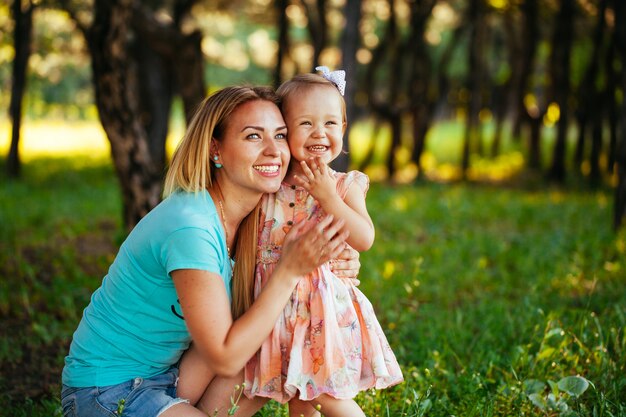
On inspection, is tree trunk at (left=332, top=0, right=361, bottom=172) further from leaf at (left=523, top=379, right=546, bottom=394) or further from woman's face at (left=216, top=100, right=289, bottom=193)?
woman's face at (left=216, top=100, right=289, bottom=193)

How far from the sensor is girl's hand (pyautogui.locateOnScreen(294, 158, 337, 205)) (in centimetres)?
272

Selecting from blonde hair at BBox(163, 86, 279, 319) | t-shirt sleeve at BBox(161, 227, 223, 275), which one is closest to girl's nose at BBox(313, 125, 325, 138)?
blonde hair at BBox(163, 86, 279, 319)

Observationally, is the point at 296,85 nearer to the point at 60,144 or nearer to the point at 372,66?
the point at 372,66

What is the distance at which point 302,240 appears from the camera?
251 cm

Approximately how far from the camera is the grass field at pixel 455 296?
3.53m

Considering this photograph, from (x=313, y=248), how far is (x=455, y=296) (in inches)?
140

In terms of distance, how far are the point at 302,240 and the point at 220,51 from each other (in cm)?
2607

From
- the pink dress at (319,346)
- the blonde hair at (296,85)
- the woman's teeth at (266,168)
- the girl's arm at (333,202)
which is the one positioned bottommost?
the pink dress at (319,346)

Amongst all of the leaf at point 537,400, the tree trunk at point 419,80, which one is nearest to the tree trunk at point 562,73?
the tree trunk at point 419,80

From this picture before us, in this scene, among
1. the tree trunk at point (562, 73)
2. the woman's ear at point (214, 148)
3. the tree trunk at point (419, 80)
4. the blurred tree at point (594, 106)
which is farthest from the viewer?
the tree trunk at point (419, 80)

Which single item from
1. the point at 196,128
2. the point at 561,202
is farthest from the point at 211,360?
the point at 561,202

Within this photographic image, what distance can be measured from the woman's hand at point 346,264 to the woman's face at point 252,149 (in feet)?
1.33

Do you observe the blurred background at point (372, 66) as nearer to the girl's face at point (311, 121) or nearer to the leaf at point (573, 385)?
the girl's face at point (311, 121)

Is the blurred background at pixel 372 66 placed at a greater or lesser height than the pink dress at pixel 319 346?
greater
